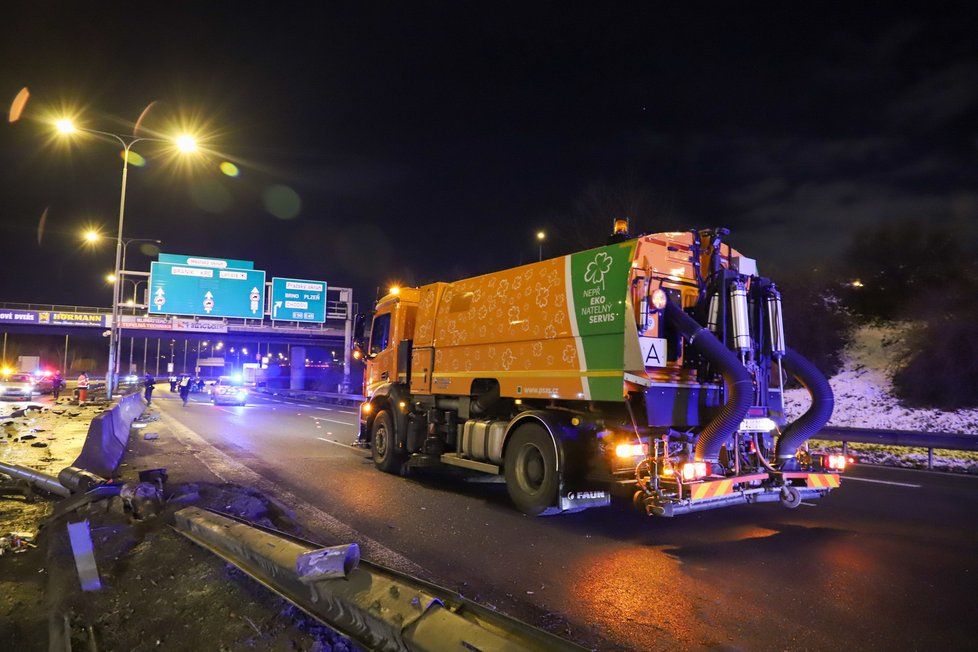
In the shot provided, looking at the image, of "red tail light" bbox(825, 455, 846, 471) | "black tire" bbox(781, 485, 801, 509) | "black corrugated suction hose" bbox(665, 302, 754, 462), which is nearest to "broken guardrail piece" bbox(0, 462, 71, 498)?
"black corrugated suction hose" bbox(665, 302, 754, 462)

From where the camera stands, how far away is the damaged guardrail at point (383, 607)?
3.21 metres

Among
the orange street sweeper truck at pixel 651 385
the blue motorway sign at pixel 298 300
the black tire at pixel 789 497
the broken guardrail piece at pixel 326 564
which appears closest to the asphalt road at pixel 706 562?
the black tire at pixel 789 497

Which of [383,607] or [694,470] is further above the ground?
[694,470]

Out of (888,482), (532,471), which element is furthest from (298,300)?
(888,482)

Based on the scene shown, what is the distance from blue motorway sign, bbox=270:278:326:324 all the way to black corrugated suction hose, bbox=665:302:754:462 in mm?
36477

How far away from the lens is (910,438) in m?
12.8

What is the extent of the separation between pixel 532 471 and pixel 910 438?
32.2 feet

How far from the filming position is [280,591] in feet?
14.0

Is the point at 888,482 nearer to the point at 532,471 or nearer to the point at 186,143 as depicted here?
the point at 532,471

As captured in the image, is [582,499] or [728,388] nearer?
[728,388]

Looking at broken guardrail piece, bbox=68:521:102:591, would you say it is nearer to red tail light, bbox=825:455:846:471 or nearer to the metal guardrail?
red tail light, bbox=825:455:846:471

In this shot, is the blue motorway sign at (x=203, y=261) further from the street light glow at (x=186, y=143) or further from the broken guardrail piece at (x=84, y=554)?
the broken guardrail piece at (x=84, y=554)

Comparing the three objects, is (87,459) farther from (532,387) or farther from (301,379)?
(301,379)

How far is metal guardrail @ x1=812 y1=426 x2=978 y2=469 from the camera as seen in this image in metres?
12.0
